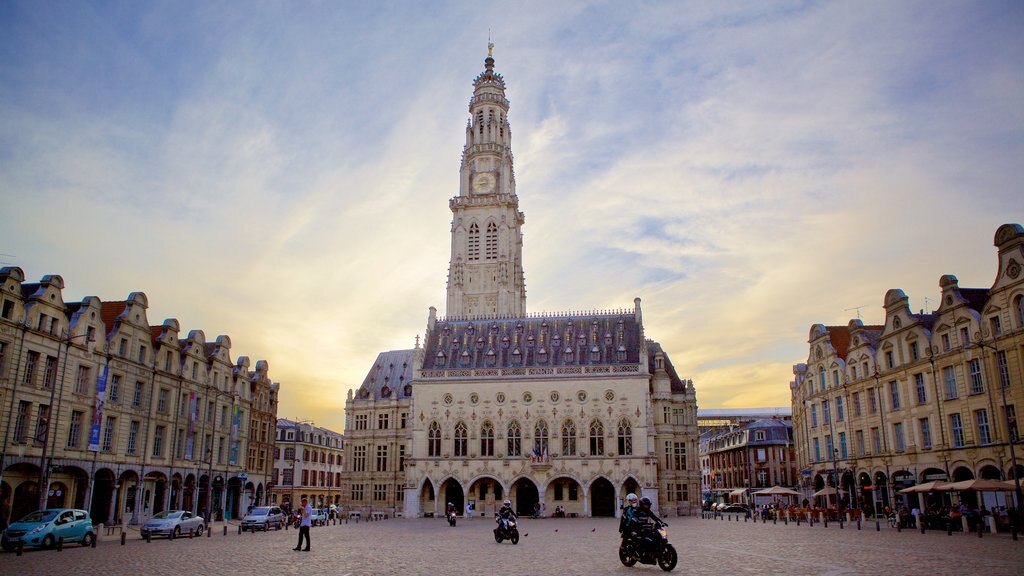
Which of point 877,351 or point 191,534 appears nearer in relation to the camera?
point 191,534

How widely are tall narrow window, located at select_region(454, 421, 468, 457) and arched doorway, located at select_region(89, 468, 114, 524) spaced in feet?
97.3

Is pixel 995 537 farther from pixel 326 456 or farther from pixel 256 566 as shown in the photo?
pixel 326 456

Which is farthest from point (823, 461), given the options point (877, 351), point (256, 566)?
point (256, 566)

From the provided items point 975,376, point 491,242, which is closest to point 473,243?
point 491,242

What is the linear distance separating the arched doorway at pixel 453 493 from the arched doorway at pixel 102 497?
2901 cm

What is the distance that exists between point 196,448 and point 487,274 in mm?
44818

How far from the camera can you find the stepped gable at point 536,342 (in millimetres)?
68188

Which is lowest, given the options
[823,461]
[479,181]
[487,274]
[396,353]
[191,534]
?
[191,534]

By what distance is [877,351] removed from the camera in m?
48.4

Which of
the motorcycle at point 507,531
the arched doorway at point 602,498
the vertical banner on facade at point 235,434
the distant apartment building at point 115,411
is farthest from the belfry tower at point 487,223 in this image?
the motorcycle at point 507,531

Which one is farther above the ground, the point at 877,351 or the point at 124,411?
the point at 877,351

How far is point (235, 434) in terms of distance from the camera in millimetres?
57562

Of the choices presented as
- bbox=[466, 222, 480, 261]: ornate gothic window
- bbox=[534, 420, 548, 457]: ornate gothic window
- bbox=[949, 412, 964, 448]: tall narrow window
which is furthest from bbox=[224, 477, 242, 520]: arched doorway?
bbox=[949, 412, 964, 448]: tall narrow window

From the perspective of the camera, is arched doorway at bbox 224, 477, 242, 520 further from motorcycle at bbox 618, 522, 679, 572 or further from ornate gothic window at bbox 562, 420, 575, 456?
motorcycle at bbox 618, 522, 679, 572
